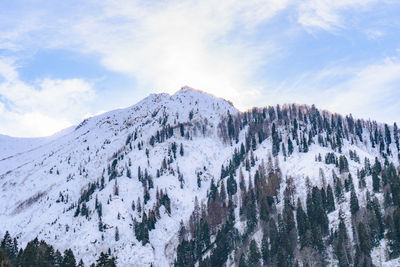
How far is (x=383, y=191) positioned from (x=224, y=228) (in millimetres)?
67692

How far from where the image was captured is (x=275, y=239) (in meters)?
140

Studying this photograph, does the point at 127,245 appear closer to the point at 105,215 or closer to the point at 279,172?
the point at 105,215

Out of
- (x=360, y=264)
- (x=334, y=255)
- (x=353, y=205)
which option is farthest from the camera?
(x=353, y=205)

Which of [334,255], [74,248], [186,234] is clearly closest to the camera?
→ [334,255]

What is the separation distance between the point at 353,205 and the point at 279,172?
59678mm

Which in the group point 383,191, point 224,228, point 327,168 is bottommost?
point 224,228

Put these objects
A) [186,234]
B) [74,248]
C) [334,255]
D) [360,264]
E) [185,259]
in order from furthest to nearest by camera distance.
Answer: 1. [186,234]
2. [74,248]
3. [185,259]
4. [334,255]
5. [360,264]

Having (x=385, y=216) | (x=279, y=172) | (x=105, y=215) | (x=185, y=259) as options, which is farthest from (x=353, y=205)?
(x=105, y=215)

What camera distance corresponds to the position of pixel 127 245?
174 meters

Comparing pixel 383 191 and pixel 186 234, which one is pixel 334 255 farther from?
pixel 186 234

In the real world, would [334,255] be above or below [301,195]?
below

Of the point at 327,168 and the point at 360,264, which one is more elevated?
the point at 327,168

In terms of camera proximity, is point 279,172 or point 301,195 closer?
point 301,195

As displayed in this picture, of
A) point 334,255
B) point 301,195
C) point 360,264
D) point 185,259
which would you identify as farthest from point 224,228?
point 360,264
